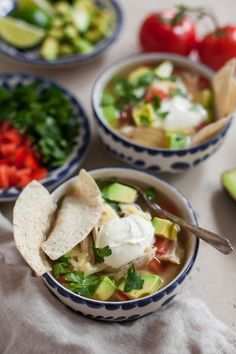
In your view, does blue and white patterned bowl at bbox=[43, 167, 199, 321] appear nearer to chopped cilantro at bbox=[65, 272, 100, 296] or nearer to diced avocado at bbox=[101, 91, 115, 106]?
chopped cilantro at bbox=[65, 272, 100, 296]

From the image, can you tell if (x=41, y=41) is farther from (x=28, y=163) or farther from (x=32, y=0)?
(x=28, y=163)

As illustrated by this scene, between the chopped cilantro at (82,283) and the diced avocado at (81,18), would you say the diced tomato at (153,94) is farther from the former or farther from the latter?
the chopped cilantro at (82,283)

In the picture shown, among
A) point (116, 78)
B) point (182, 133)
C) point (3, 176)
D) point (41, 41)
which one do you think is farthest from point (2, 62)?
point (182, 133)

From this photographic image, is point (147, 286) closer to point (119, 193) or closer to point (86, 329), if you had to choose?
point (86, 329)

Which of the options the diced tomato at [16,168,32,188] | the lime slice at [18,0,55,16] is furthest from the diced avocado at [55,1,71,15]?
the diced tomato at [16,168,32,188]

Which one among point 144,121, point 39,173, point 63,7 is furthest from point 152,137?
point 63,7

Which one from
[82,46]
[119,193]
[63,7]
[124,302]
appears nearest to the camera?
[124,302]
